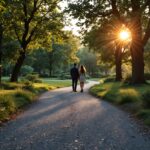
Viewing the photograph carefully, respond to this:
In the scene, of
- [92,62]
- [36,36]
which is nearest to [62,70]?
[92,62]

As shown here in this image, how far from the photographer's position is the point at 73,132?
9.89m

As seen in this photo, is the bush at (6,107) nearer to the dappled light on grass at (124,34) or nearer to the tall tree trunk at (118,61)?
the dappled light on grass at (124,34)

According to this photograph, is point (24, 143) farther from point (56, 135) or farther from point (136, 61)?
point (136, 61)

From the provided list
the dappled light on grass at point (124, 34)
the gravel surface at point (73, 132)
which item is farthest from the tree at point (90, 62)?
the gravel surface at point (73, 132)

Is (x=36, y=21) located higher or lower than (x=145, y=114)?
higher

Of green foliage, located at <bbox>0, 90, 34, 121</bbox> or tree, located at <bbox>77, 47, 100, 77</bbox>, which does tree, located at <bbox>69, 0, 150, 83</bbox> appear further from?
tree, located at <bbox>77, 47, 100, 77</bbox>

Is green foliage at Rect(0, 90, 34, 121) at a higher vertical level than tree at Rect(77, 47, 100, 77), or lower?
lower

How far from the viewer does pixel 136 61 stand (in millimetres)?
30844

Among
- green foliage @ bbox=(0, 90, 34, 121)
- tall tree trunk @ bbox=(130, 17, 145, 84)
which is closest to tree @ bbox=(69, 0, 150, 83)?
tall tree trunk @ bbox=(130, 17, 145, 84)

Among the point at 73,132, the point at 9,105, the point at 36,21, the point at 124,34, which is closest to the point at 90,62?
the point at 124,34

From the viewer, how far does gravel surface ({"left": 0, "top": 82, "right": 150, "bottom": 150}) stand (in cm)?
834

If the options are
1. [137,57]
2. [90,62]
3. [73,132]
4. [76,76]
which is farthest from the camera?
[90,62]

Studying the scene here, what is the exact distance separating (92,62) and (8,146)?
116544 millimetres

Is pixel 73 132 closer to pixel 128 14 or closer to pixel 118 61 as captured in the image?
pixel 128 14
